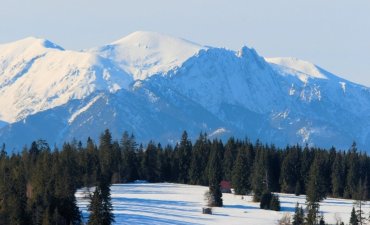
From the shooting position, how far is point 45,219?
144m

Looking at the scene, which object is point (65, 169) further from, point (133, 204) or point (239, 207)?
point (239, 207)

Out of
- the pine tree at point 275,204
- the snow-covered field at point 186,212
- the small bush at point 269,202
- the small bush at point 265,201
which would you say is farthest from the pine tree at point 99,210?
the small bush at point 265,201

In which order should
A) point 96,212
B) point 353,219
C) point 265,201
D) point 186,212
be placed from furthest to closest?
point 265,201 < point 186,212 < point 353,219 < point 96,212

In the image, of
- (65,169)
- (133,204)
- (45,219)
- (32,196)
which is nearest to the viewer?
(45,219)

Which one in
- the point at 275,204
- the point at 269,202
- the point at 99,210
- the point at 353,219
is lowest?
the point at 99,210

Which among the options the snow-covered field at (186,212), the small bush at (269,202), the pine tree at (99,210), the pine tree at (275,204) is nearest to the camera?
the pine tree at (99,210)

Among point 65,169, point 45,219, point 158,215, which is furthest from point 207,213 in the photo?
point 45,219

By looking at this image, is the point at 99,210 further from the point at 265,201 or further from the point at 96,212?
the point at 265,201

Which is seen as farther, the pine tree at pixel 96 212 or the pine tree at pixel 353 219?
the pine tree at pixel 353 219

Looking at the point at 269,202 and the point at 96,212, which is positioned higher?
the point at 269,202

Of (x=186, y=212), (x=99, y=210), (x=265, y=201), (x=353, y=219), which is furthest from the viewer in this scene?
(x=265, y=201)

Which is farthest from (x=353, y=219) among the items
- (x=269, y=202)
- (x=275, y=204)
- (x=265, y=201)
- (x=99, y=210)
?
(x=99, y=210)

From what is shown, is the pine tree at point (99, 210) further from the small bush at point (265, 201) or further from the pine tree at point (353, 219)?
the small bush at point (265, 201)

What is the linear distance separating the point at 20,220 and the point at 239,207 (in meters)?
54.4
